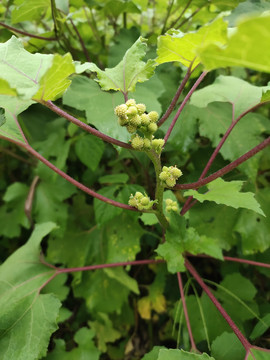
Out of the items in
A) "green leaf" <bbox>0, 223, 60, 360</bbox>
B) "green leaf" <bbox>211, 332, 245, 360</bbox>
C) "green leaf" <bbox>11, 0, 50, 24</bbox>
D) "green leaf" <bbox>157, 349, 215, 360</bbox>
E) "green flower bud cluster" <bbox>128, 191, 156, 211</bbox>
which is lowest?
"green leaf" <bbox>0, 223, 60, 360</bbox>

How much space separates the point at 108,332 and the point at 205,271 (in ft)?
1.93

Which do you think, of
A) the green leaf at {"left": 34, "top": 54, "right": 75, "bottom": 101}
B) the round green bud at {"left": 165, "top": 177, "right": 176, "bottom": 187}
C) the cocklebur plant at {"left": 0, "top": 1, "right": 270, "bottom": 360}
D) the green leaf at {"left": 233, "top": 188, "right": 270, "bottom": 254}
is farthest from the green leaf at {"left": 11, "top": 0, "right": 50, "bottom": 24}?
the green leaf at {"left": 233, "top": 188, "right": 270, "bottom": 254}

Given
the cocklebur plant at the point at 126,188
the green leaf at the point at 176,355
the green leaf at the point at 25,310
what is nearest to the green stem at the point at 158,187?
the cocklebur plant at the point at 126,188

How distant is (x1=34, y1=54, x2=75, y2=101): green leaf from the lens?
0.49 meters

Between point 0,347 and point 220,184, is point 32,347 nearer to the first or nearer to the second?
point 0,347

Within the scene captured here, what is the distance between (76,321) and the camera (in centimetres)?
146

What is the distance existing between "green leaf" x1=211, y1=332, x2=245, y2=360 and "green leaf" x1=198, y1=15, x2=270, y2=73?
0.71 meters

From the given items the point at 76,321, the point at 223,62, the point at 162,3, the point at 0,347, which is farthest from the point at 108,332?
the point at 162,3

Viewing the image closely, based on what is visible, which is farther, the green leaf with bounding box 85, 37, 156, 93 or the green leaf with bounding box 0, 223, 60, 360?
the green leaf with bounding box 0, 223, 60, 360

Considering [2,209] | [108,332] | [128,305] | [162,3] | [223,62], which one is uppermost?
[223,62]

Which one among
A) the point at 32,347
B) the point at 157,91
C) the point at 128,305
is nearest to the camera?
the point at 32,347

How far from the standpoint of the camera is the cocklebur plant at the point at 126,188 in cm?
59

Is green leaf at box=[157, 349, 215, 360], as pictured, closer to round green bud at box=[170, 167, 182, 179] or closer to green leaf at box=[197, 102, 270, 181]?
round green bud at box=[170, 167, 182, 179]

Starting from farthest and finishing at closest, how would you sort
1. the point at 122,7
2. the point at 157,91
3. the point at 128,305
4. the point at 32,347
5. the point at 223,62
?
the point at 128,305 < the point at 122,7 < the point at 157,91 < the point at 32,347 < the point at 223,62
